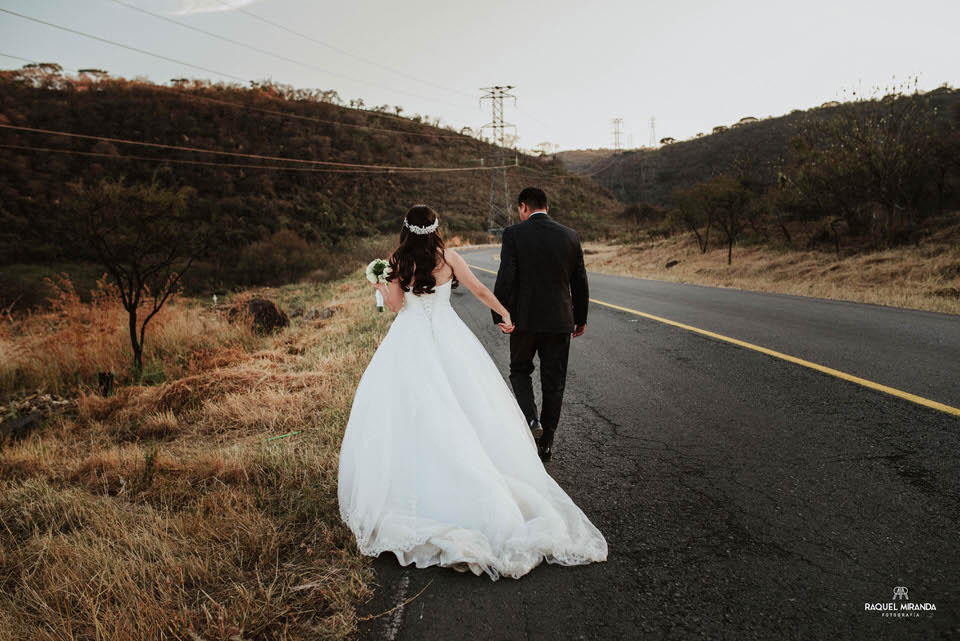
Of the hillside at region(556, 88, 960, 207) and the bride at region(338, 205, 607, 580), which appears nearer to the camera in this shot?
the bride at region(338, 205, 607, 580)

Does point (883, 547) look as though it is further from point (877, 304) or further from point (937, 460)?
point (877, 304)

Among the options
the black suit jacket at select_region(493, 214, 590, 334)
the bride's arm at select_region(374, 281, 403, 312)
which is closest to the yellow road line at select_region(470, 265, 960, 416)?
the black suit jacket at select_region(493, 214, 590, 334)

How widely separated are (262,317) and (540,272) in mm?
9196

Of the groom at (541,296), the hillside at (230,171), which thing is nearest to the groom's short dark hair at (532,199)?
the groom at (541,296)

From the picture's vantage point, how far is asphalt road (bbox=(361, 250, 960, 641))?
214cm

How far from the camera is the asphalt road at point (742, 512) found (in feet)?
7.04

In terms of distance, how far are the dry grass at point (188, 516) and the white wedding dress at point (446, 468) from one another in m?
0.30

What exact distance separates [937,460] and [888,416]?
33.8 inches

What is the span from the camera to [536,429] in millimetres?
4121

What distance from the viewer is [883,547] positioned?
2.50 metres

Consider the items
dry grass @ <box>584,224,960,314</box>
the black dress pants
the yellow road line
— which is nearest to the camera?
the black dress pants

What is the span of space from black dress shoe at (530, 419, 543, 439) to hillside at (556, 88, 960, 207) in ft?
181

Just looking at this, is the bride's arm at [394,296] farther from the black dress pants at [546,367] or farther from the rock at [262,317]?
the rock at [262,317]

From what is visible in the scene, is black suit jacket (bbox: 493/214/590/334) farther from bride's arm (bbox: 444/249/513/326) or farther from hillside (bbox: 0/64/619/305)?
hillside (bbox: 0/64/619/305)
